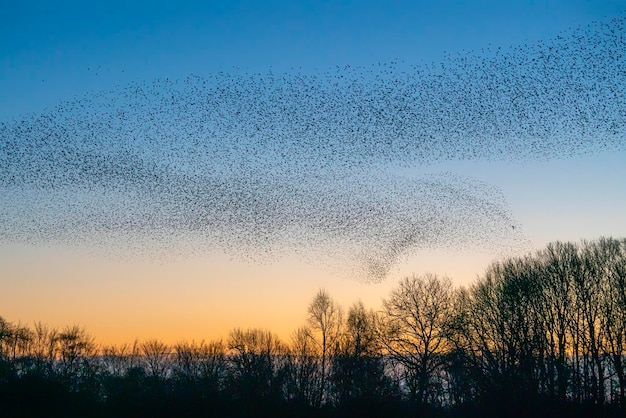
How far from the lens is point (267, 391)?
4775cm

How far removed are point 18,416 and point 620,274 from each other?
5108 centimetres

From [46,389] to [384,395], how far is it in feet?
85.3

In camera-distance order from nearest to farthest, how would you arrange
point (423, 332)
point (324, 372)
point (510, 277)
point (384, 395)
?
point (384, 395) < point (423, 332) < point (510, 277) < point (324, 372)

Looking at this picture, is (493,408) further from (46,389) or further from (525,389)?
(46,389)

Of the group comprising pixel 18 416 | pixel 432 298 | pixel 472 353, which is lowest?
pixel 18 416

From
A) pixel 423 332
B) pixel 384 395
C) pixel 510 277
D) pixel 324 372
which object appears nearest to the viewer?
pixel 384 395

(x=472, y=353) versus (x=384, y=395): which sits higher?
(x=472, y=353)

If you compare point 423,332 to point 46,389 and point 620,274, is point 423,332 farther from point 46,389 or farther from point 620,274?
point 46,389

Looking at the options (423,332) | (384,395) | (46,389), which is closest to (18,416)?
(46,389)

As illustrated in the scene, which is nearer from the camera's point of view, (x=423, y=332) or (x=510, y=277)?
(x=423, y=332)

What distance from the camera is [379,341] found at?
5156 cm

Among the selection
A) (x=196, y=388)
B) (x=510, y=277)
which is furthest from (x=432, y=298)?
(x=196, y=388)

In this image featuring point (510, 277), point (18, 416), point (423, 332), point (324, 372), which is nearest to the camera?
point (18, 416)

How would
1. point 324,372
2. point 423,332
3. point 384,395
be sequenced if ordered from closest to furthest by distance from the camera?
point 384,395 < point 423,332 < point 324,372
